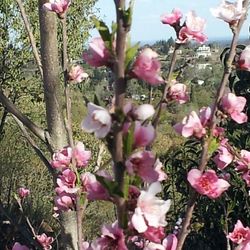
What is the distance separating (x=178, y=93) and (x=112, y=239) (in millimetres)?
487

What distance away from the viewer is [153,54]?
892 millimetres

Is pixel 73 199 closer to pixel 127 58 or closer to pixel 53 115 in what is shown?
pixel 53 115

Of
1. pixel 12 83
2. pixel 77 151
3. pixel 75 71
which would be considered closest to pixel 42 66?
pixel 75 71

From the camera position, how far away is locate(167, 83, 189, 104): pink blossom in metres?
1.28

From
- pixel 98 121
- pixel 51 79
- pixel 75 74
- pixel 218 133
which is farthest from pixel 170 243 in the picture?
pixel 51 79

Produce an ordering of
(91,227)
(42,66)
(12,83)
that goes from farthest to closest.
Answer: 1. (12,83)
2. (91,227)
3. (42,66)

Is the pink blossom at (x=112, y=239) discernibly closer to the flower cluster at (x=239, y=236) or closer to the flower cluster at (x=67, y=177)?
the flower cluster at (x=239, y=236)

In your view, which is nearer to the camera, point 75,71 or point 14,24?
point 75,71

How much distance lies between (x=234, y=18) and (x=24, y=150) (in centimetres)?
936

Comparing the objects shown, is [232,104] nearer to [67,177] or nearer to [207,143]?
[207,143]

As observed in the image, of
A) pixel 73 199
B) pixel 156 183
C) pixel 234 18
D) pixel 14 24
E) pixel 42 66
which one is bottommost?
pixel 14 24

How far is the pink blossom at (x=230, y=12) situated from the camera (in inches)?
45.2

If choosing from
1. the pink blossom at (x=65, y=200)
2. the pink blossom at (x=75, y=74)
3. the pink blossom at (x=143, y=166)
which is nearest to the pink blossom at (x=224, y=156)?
the pink blossom at (x=143, y=166)

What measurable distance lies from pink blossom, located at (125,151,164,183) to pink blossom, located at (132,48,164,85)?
0.12 meters
